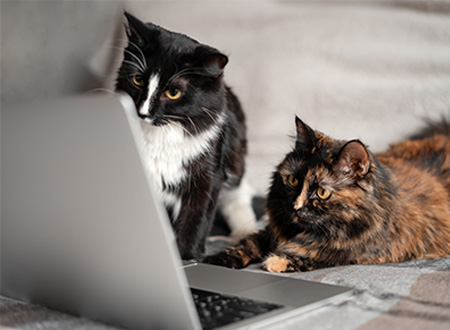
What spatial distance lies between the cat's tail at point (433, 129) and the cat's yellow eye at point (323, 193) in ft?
2.89

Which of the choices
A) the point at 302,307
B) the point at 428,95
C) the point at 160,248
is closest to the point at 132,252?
the point at 160,248

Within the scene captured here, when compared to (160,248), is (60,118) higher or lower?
higher

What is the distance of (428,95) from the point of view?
213cm

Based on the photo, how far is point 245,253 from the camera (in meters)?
1.58

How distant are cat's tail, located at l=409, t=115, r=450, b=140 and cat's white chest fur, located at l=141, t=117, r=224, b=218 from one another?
946 mm

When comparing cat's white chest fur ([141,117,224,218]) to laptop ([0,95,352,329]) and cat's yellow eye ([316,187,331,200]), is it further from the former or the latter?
laptop ([0,95,352,329])

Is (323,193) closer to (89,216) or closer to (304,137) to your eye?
(304,137)

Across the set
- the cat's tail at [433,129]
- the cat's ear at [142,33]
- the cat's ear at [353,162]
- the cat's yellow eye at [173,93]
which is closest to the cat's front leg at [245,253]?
the cat's ear at [353,162]

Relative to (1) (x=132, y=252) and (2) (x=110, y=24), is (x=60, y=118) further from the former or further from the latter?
(2) (x=110, y=24)

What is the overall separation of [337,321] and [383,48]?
152cm

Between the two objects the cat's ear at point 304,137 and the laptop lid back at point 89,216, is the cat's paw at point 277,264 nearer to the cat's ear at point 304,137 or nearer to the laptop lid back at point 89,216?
the cat's ear at point 304,137

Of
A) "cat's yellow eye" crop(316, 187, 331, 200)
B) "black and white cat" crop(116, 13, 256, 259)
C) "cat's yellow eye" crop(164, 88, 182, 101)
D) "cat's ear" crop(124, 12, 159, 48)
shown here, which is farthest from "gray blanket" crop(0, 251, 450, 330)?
"cat's ear" crop(124, 12, 159, 48)

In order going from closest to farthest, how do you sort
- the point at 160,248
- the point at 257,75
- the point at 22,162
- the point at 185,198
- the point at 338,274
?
the point at 160,248, the point at 22,162, the point at 338,274, the point at 185,198, the point at 257,75

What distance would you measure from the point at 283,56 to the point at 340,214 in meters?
1.14
